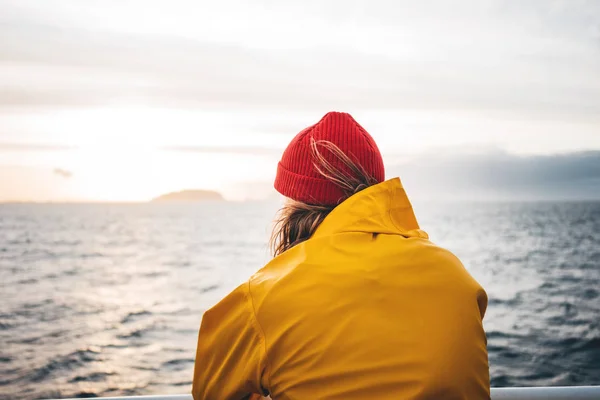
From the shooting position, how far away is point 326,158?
1485mm

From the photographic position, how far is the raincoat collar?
131cm

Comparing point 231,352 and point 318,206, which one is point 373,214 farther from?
point 231,352

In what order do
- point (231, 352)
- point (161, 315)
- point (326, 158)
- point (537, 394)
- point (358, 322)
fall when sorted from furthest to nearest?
1. point (161, 315)
2. point (537, 394)
3. point (326, 158)
4. point (231, 352)
5. point (358, 322)

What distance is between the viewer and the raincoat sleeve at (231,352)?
4.15 ft

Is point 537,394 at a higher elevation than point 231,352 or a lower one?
lower

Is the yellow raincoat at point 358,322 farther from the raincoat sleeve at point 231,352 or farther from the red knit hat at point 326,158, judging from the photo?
the red knit hat at point 326,158

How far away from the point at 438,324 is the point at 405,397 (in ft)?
0.56

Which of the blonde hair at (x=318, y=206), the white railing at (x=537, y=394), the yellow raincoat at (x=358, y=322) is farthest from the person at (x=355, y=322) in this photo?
the white railing at (x=537, y=394)

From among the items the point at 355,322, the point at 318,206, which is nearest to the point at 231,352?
the point at 355,322

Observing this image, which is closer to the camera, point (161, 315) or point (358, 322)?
point (358, 322)

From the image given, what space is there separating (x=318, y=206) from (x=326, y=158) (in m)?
0.14

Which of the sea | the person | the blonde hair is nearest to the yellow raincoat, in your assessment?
the person

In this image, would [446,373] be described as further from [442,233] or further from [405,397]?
[442,233]

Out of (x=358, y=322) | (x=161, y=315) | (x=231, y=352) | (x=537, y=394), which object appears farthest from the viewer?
(x=161, y=315)
